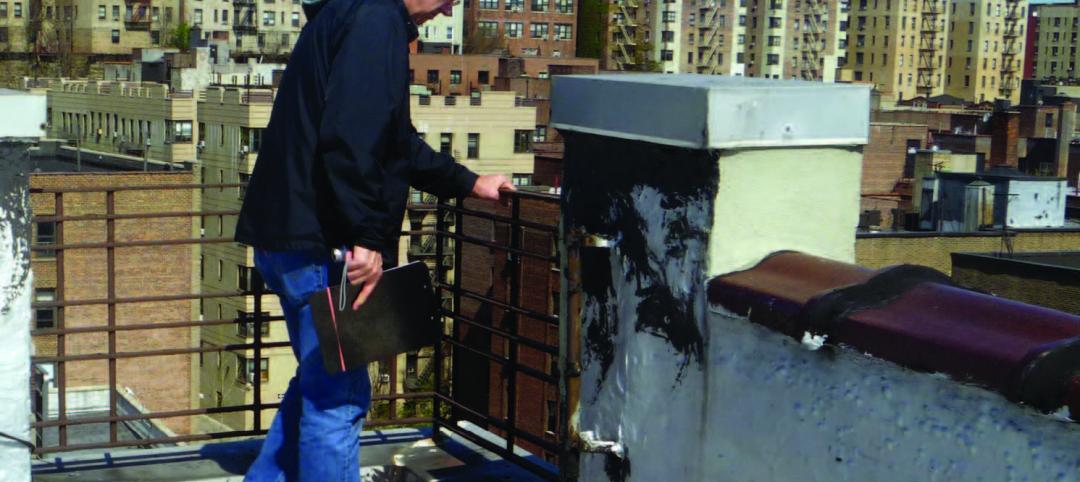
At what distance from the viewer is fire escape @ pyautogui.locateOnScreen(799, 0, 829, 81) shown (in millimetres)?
125438

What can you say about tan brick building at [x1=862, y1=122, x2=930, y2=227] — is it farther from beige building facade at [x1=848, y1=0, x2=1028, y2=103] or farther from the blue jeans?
beige building facade at [x1=848, y1=0, x2=1028, y2=103]

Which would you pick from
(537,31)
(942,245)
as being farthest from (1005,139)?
(537,31)

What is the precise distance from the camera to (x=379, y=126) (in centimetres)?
395

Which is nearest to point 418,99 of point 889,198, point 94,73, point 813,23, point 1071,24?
point 889,198

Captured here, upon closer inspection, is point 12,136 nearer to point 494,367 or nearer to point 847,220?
point 847,220

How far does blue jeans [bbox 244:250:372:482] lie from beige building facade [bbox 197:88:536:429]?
2843cm

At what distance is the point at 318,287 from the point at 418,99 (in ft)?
165

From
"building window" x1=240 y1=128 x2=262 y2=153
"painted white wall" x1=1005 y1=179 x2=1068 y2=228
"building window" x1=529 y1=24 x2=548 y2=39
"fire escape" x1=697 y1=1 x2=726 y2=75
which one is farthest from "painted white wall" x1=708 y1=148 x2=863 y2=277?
"fire escape" x1=697 y1=1 x2=726 y2=75

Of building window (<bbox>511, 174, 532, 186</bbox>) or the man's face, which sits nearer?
the man's face

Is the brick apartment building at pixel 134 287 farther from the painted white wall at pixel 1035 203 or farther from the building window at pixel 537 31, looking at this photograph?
the building window at pixel 537 31

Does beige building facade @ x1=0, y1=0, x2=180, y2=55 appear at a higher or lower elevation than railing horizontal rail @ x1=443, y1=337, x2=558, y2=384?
higher

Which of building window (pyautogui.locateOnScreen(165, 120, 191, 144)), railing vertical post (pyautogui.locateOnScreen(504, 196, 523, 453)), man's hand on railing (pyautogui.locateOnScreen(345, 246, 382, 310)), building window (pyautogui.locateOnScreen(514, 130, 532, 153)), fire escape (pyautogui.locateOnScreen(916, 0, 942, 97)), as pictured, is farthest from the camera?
fire escape (pyautogui.locateOnScreen(916, 0, 942, 97))

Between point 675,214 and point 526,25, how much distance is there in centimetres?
10061

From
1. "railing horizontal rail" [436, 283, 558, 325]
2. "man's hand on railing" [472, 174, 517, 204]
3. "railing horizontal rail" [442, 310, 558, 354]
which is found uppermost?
"man's hand on railing" [472, 174, 517, 204]
